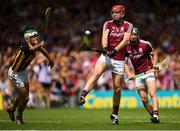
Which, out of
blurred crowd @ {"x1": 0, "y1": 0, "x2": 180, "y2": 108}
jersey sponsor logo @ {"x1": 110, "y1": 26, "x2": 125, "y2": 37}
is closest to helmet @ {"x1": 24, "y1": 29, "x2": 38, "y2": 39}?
jersey sponsor logo @ {"x1": 110, "y1": 26, "x2": 125, "y2": 37}

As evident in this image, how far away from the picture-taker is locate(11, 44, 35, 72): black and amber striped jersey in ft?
52.5

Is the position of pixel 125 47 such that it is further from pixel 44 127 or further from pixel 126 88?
pixel 126 88

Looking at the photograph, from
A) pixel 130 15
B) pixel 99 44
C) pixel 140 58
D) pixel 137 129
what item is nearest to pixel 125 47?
pixel 140 58

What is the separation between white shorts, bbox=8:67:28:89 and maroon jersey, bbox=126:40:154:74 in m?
2.62

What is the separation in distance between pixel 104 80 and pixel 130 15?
212 inches

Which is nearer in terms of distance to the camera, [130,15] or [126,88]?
[126,88]

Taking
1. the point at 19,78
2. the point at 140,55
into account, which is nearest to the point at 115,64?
the point at 140,55

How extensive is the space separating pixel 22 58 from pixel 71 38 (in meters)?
15.8

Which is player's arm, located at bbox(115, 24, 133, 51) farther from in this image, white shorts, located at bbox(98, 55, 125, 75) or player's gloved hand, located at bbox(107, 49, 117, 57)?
white shorts, located at bbox(98, 55, 125, 75)

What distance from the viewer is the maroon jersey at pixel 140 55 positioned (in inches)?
679

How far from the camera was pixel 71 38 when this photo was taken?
31938mm

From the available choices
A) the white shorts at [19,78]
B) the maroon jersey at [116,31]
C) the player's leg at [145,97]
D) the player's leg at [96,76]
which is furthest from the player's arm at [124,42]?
the white shorts at [19,78]

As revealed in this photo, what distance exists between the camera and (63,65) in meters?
29.0

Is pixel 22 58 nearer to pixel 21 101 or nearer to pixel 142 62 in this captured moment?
pixel 21 101
